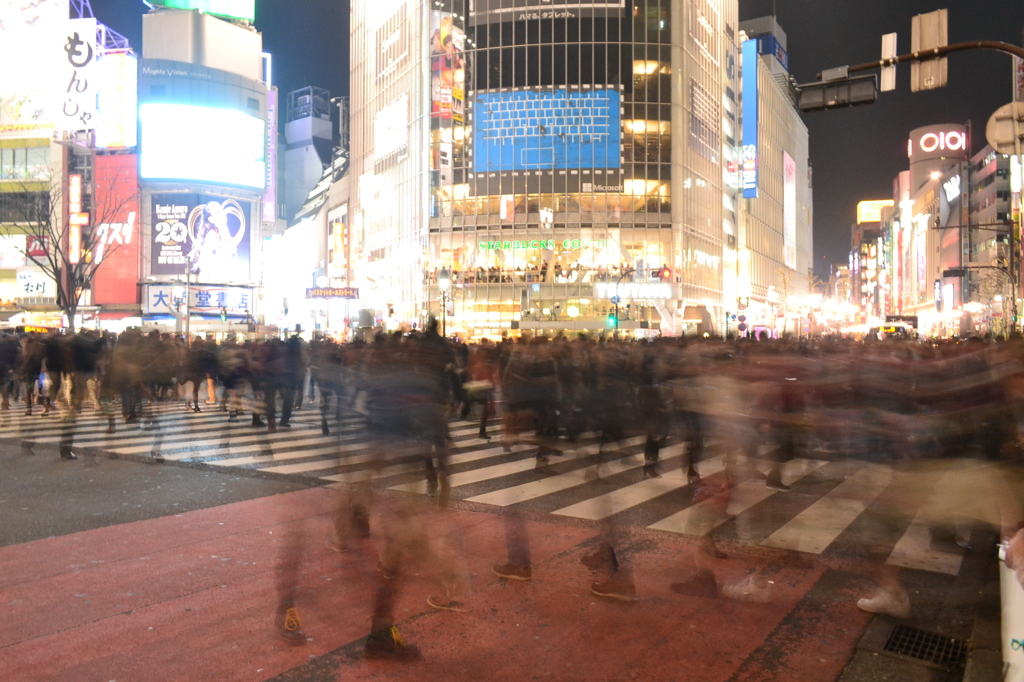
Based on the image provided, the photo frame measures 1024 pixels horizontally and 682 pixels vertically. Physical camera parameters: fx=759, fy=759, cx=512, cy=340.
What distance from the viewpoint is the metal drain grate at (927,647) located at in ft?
15.5

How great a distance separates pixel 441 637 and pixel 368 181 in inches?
2981

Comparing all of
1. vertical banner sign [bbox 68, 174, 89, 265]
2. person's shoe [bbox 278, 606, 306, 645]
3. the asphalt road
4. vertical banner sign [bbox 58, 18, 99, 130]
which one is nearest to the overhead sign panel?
vertical banner sign [bbox 58, 18, 99, 130]

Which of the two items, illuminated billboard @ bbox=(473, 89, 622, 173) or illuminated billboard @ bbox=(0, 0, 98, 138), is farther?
illuminated billboard @ bbox=(473, 89, 622, 173)

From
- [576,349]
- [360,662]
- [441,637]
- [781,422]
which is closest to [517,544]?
[441,637]

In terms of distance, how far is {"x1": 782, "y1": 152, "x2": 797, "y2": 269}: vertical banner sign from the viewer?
348 ft

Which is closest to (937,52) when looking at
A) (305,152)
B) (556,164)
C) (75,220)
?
(556,164)

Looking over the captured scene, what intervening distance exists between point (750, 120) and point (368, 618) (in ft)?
278

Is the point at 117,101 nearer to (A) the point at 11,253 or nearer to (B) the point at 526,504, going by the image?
(A) the point at 11,253

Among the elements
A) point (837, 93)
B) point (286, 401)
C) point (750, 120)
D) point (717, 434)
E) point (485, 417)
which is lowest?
point (485, 417)

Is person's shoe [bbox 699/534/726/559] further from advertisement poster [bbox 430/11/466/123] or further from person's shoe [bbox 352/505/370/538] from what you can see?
advertisement poster [bbox 430/11/466/123]

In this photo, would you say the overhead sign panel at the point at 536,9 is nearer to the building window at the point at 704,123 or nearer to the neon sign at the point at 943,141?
the building window at the point at 704,123

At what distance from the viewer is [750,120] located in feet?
267

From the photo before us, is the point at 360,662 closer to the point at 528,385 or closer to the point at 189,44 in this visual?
the point at 528,385

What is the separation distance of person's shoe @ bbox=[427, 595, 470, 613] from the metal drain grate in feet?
9.17
